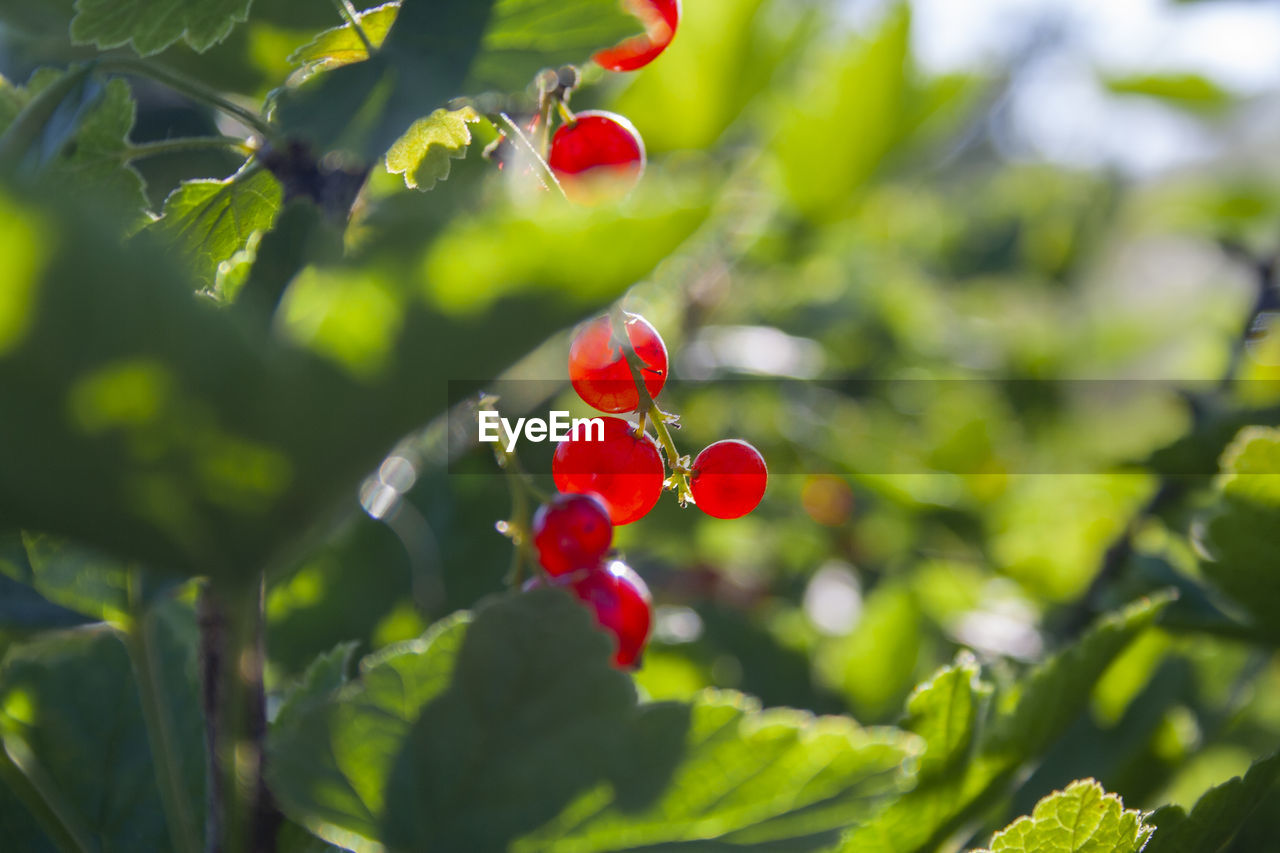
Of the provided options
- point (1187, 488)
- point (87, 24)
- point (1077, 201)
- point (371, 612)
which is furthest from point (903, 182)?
point (87, 24)

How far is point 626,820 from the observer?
388 millimetres

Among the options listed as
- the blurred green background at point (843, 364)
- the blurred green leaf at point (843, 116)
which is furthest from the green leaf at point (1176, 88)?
the blurred green leaf at point (843, 116)

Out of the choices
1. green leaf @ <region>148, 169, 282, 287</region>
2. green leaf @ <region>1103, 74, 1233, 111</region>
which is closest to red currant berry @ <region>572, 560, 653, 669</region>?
green leaf @ <region>148, 169, 282, 287</region>

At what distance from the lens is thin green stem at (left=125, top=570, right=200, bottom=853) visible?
457 millimetres

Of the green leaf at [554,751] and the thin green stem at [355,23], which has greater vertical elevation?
the thin green stem at [355,23]

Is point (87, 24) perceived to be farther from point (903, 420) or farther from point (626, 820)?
point (903, 420)

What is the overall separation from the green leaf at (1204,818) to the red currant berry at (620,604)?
275 mm

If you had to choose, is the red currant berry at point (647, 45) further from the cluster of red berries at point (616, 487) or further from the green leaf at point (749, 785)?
the green leaf at point (749, 785)

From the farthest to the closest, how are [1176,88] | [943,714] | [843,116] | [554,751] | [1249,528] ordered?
[1176,88], [843,116], [1249,528], [943,714], [554,751]

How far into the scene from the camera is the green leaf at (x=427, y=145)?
431 mm

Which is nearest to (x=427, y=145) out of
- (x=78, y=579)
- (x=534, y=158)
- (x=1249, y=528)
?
Result: (x=534, y=158)

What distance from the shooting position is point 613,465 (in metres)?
0.55

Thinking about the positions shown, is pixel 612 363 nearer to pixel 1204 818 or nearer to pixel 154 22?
pixel 154 22

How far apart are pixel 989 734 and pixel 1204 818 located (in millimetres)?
108
